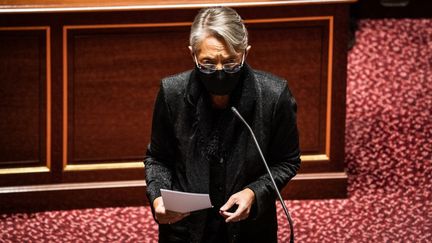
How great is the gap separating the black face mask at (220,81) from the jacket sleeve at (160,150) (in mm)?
159

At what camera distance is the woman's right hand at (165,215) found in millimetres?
2488

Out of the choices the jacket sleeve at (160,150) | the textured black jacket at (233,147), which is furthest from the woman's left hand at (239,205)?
the jacket sleeve at (160,150)

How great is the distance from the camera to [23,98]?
16.5 feet

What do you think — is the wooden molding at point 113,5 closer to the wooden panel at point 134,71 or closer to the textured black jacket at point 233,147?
the wooden panel at point 134,71

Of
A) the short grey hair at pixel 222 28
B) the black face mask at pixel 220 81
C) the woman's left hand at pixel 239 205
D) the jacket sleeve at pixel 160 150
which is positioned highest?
the short grey hair at pixel 222 28

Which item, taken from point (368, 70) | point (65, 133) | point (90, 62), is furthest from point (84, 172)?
point (368, 70)

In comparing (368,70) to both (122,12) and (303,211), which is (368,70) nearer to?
(303,211)

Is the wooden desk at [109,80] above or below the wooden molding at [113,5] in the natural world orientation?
below

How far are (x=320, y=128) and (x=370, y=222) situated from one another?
60cm

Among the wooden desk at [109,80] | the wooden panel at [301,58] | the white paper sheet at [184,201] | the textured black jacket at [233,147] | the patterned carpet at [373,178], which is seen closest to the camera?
the white paper sheet at [184,201]

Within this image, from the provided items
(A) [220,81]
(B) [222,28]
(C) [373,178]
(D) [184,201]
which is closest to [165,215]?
(D) [184,201]

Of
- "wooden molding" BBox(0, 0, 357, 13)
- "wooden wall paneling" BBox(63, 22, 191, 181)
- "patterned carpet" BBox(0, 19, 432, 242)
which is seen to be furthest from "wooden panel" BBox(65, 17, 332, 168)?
"patterned carpet" BBox(0, 19, 432, 242)

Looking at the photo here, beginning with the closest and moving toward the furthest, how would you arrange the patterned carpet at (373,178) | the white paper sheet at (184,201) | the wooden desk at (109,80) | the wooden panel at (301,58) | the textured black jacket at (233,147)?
the white paper sheet at (184,201), the textured black jacket at (233,147), the patterned carpet at (373,178), the wooden desk at (109,80), the wooden panel at (301,58)

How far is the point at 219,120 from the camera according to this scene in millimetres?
2588
